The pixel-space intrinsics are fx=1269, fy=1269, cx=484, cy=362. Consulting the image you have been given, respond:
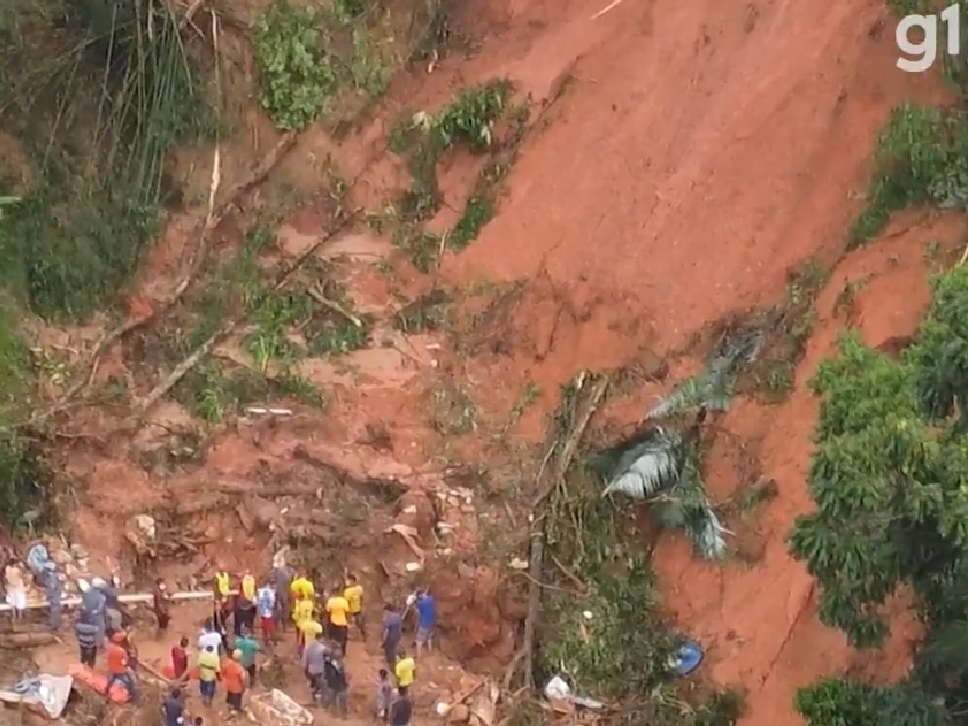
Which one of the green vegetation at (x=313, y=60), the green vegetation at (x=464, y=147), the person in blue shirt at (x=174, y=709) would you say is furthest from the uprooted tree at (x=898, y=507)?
the green vegetation at (x=313, y=60)

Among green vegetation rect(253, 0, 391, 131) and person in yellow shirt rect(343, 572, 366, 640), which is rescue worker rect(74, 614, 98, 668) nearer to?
person in yellow shirt rect(343, 572, 366, 640)

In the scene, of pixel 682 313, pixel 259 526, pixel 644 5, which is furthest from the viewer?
pixel 644 5

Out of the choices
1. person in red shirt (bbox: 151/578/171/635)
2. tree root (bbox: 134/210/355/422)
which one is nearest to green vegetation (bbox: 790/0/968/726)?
person in red shirt (bbox: 151/578/171/635)

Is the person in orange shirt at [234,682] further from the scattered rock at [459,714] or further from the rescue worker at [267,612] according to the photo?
the scattered rock at [459,714]

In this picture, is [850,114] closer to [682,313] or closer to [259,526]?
[682,313]

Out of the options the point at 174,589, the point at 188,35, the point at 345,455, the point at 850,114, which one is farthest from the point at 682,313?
the point at 188,35

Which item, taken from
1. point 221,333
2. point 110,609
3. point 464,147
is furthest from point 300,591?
point 464,147
